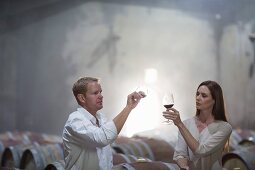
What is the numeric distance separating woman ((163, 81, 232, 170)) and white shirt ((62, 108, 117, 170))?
0.45 metres

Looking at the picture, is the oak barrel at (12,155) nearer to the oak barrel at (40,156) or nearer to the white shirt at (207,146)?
the oak barrel at (40,156)

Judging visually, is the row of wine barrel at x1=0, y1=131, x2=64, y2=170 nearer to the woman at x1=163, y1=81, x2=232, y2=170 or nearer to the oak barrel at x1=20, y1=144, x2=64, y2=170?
the oak barrel at x1=20, y1=144, x2=64, y2=170

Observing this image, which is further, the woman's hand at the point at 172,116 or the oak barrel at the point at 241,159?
the oak barrel at the point at 241,159

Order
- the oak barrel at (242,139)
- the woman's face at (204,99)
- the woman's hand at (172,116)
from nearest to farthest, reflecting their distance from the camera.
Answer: the woman's hand at (172,116)
the woman's face at (204,99)
the oak barrel at (242,139)

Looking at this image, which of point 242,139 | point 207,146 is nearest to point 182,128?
point 207,146

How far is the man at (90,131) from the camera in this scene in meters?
2.47

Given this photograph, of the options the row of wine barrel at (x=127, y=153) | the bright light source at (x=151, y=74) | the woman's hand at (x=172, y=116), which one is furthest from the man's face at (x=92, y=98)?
the bright light source at (x=151, y=74)

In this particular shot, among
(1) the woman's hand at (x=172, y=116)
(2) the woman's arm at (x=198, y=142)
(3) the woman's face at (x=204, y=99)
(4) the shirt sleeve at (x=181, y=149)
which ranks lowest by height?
(4) the shirt sleeve at (x=181, y=149)

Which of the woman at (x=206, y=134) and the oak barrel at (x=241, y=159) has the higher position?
the woman at (x=206, y=134)

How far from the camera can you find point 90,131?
246 centimetres

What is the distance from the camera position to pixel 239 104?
9.02m

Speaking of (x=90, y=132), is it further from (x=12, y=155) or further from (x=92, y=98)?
(x=12, y=155)

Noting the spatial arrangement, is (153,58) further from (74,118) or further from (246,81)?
(74,118)

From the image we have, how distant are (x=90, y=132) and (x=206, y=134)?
781mm
